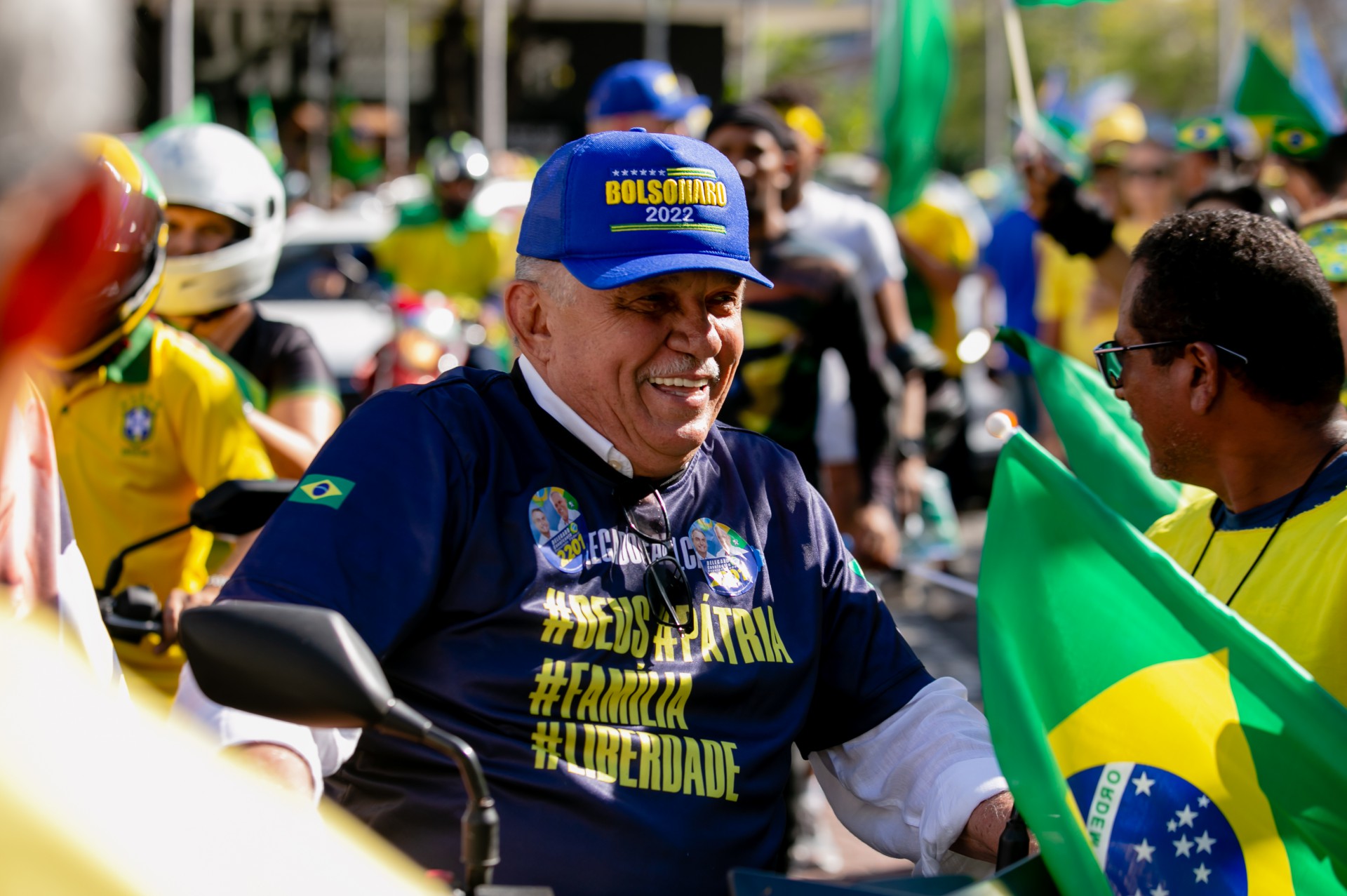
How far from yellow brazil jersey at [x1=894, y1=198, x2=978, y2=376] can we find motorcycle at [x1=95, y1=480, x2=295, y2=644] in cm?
667

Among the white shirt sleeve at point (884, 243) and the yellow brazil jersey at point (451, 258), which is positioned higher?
the white shirt sleeve at point (884, 243)

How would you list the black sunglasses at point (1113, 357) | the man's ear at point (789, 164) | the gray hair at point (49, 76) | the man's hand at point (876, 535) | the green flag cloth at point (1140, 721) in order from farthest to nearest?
the man's ear at point (789, 164) < the man's hand at point (876, 535) < the black sunglasses at point (1113, 357) < the green flag cloth at point (1140, 721) < the gray hair at point (49, 76)

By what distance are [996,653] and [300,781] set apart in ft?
3.24

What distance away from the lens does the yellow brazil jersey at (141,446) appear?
3.72 meters

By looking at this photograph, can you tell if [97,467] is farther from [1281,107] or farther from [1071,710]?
[1281,107]

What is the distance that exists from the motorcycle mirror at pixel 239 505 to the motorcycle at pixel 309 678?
1545 mm

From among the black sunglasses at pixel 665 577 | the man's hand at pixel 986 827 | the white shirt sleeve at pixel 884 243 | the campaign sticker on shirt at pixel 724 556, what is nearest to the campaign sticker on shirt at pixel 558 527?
the black sunglasses at pixel 665 577

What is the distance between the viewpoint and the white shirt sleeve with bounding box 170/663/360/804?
2.14m

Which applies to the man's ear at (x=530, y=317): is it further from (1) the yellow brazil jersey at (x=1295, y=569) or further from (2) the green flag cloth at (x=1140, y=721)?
(1) the yellow brazil jersey at (x=1295, y=569)

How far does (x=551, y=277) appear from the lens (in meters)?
2.63

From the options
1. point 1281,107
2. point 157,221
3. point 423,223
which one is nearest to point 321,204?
point 423,223

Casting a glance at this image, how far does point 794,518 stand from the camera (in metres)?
2.77

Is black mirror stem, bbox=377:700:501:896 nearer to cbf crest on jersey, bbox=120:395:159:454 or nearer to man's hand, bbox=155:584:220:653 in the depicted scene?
man's hand, bbox=155:584:220:653

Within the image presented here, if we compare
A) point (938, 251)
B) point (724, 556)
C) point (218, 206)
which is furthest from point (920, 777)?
point (938, 251)
